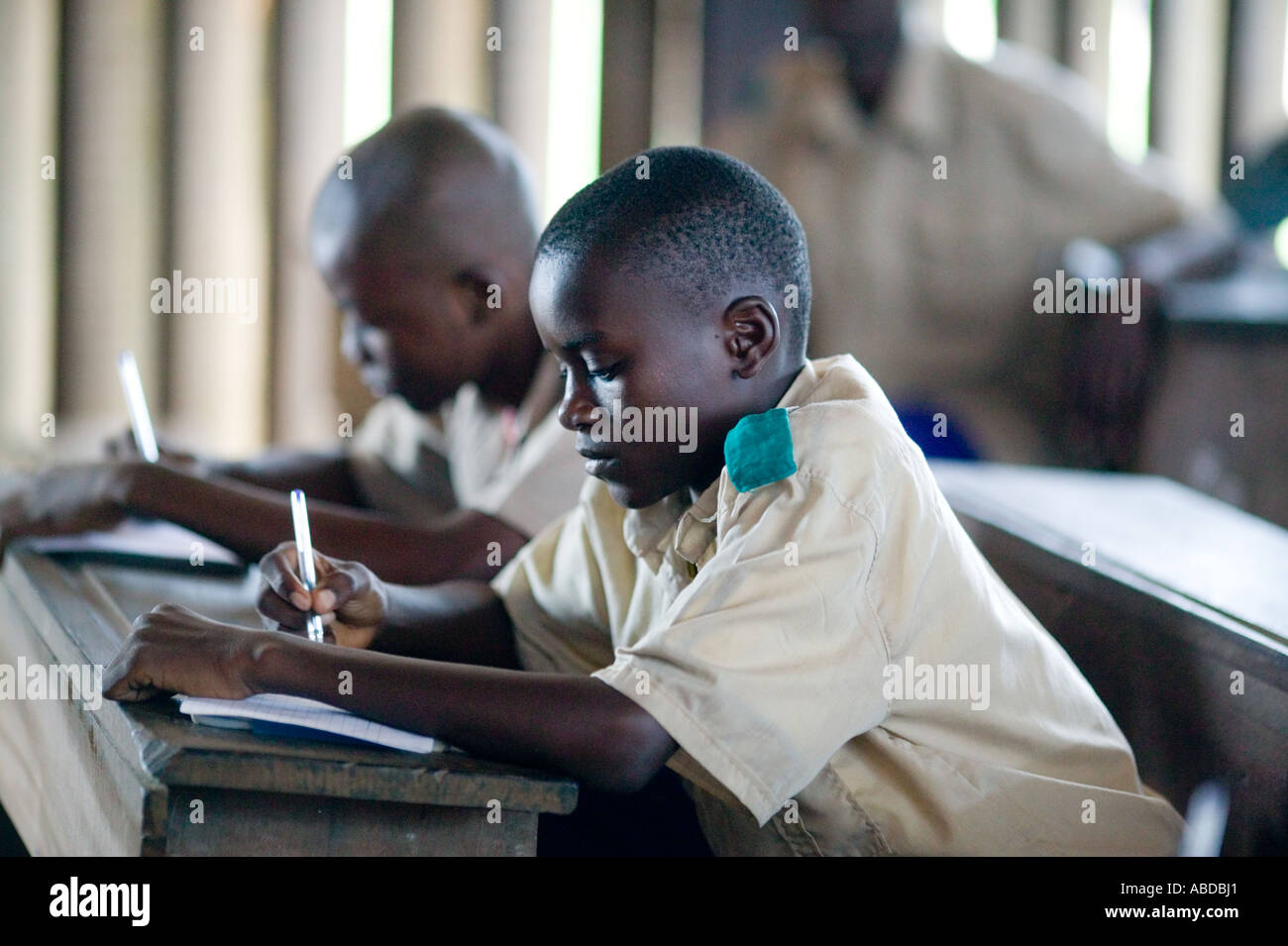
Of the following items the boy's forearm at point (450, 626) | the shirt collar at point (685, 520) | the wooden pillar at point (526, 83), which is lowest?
the boy's forearm at point (450, 626)

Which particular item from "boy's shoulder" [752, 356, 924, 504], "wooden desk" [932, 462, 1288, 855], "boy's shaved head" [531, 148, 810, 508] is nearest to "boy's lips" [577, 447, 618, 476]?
"boy's shaved head" [531, 148, 810, 508]

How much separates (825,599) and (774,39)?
9.73ft

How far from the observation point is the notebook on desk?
1.46 metres

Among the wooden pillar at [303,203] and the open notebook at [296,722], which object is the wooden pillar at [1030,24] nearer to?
the wooden pillar at [303,203]

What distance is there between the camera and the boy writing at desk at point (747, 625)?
0.89 metres

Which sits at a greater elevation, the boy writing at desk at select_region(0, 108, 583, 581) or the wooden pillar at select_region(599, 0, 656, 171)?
the wooden pillar at select_region(599, 0, 656, 171)

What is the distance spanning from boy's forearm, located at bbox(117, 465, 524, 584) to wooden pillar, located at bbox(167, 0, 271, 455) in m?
2.12

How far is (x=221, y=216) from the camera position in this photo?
3.46 meters

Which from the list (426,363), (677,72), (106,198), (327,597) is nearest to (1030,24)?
(677,72)

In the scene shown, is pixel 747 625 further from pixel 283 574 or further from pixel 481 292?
pixel 481 292

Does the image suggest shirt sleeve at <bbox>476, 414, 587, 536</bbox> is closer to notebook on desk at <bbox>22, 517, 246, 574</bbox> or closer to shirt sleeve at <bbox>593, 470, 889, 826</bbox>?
notebook on desk at <bbox>22, 517, 246, 574</bbox>

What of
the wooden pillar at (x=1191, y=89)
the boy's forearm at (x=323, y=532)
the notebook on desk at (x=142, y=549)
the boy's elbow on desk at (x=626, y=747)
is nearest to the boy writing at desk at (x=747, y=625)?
the boy's elbow on desk at (x=626, y=747)

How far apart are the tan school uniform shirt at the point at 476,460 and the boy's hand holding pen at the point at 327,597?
305mm
